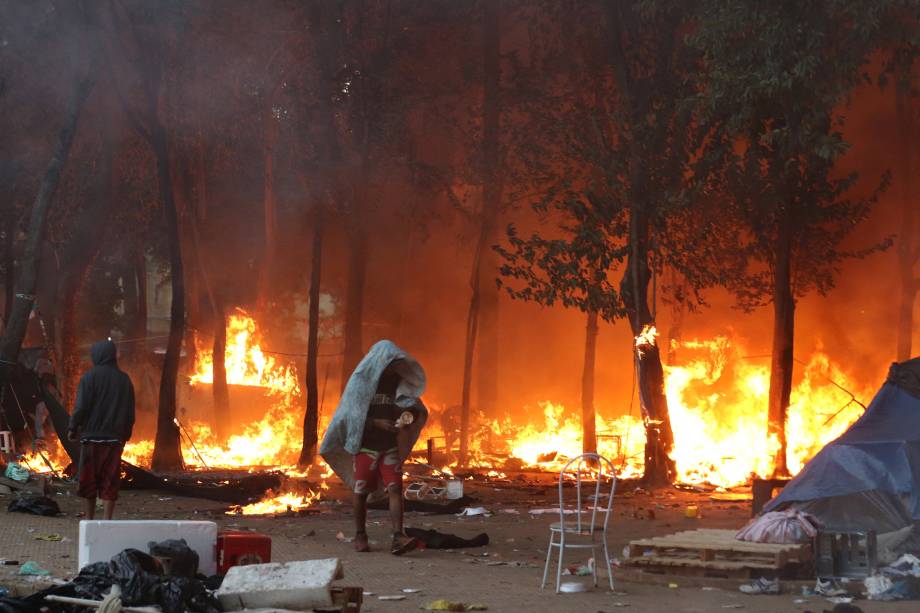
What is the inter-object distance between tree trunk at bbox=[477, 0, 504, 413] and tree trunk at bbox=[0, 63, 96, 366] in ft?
35.6

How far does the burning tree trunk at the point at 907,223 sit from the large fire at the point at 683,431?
1.90 m

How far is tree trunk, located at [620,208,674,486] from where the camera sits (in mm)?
18641

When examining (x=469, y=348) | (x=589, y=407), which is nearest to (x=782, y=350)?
(x=589, y=407)

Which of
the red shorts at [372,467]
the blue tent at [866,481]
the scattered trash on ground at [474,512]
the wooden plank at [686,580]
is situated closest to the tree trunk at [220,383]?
the scattered trash on ground at [474,512]

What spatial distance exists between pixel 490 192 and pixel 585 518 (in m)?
13.0

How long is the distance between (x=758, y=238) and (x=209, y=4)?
1146cm

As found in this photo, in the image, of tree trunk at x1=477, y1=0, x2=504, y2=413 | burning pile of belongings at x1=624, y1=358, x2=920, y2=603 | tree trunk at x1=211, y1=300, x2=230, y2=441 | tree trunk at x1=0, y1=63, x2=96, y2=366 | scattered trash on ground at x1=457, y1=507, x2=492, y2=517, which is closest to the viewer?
burning pile of belongings at x1=624, y1=358, x2=920, y2=603

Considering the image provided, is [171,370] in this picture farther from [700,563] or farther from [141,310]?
[700,563]

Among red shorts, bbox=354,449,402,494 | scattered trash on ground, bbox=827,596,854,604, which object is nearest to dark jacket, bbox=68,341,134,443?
red shorts, bbox=354,449,402,494

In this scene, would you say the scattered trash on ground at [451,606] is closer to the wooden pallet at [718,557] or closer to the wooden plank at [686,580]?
the wooden plank at [686,580]

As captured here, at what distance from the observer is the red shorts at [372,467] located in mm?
10688

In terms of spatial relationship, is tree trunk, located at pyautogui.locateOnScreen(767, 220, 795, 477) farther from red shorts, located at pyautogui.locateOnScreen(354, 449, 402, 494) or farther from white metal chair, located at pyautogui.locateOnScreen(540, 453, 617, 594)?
red shorts, located at pyautogui.locateOnScreen(354, 449, 402, 494)

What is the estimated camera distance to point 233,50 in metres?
24.9

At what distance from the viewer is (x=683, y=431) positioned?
23.2 metres
